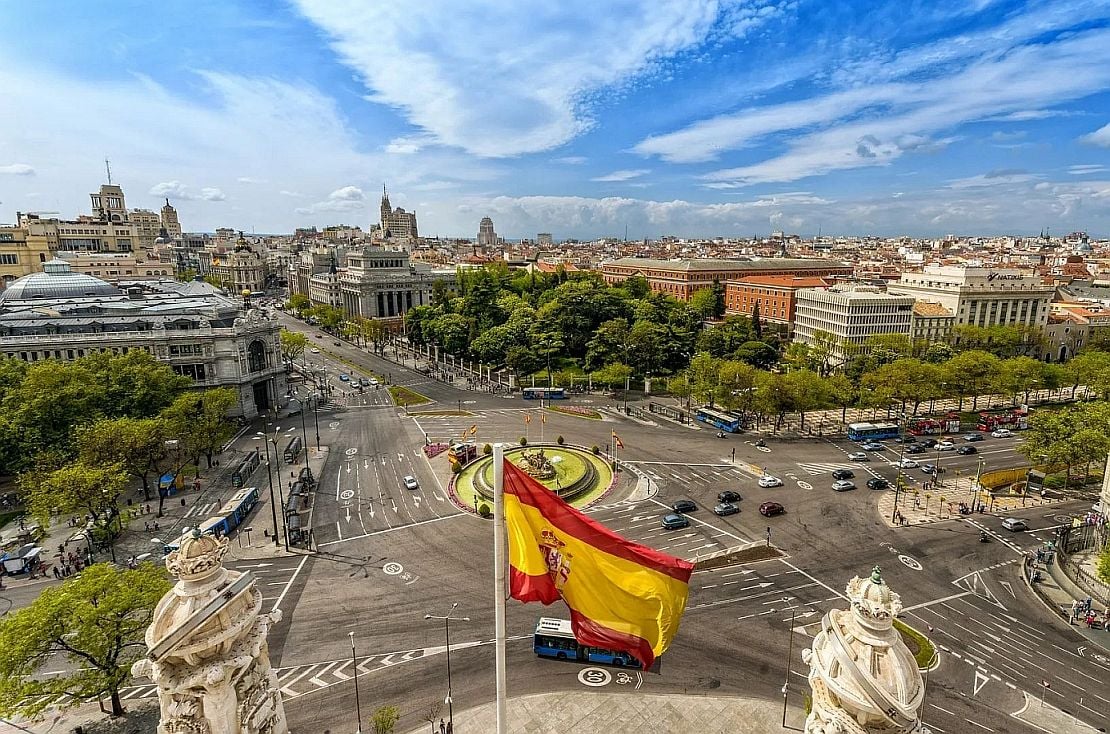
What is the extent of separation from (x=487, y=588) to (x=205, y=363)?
52.8 metres

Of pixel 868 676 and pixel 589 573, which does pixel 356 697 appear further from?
pixel 868 676

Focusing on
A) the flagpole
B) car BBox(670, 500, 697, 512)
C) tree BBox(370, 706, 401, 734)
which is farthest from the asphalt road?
the flagpole

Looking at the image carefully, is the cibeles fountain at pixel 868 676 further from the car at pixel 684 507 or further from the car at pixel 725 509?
the car at pixel 725 509

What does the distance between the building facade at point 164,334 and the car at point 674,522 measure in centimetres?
5439

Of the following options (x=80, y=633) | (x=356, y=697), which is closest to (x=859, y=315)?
(x=356, y=697)

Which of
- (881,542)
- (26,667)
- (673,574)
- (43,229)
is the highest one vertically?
(43,229)

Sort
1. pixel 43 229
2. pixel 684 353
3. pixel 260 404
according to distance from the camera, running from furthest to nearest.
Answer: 1. pixel 43 229
2. pixel 684 353
3. pixel 260 404

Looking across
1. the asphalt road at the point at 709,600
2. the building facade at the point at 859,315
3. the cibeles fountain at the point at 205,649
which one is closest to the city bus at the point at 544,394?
the asphalt road at the point at 709,600

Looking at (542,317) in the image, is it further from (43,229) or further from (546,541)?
(43,229)

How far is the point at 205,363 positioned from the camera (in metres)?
68.1

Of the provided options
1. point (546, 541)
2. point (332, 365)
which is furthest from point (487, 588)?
point (332, 365)

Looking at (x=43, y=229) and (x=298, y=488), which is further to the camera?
(x=43, y=229)

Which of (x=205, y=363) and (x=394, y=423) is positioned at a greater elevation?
(x=205, y=363)

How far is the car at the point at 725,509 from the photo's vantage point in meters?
44.4
